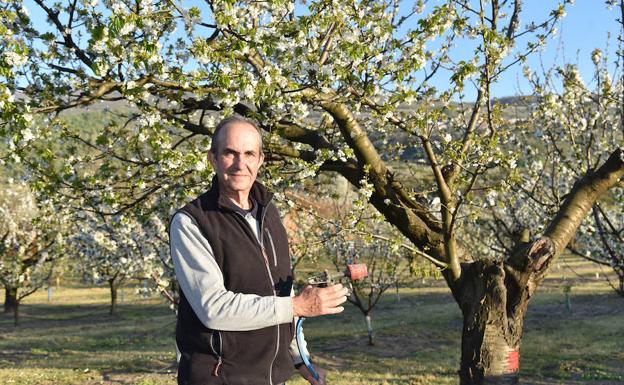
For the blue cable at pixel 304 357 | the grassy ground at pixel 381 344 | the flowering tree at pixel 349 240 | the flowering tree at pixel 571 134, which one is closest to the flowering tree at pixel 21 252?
the grassy ground at pixel 381 344

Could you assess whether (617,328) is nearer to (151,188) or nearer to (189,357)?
(151,188)

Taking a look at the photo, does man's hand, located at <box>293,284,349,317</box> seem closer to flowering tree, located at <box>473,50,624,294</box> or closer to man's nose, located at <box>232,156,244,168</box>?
man's nose, located at <box>232,156,244,168</box>

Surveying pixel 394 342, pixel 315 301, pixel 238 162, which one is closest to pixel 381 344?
pixel 394 342

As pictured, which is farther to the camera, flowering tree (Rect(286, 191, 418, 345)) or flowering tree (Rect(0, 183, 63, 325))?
flowering tree (Rect(0, 183, 63, 325))

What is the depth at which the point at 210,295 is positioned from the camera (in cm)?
282

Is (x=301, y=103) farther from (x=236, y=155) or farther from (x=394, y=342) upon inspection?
(x=394, y=342)

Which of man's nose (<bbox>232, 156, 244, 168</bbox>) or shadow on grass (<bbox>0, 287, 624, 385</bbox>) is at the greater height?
man's nose (<bbox>232, 156, 244, 168</bbox>)

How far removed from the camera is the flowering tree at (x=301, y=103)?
5.38 meters

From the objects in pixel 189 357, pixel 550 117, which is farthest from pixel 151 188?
pixel 550 117

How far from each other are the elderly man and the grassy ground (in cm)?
1098

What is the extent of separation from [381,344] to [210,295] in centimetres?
1915

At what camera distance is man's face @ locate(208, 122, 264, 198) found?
3.12 metres

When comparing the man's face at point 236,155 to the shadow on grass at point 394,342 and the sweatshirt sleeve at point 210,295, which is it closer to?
the sweatshirt sleeve at point 210,295

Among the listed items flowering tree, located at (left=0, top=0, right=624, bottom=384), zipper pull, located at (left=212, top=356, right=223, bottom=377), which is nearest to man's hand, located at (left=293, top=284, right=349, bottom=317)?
zipper pull, located at (left=212, top=356, right=223, bottom=377)
